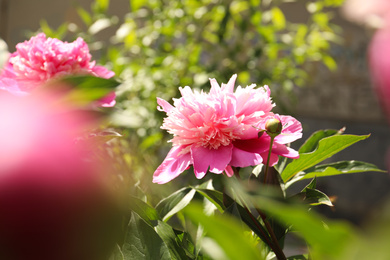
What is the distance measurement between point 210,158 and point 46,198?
0.79ft

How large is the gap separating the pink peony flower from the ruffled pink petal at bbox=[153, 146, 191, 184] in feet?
0.41

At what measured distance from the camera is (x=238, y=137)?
1.25 feet

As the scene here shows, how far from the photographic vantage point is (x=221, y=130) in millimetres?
379

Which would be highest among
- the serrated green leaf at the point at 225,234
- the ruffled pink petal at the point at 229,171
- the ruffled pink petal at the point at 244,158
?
the serrated green leaf at the point at 225,234

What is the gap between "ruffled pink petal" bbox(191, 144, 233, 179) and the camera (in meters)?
0.36

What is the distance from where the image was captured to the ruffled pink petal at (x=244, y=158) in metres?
0.35

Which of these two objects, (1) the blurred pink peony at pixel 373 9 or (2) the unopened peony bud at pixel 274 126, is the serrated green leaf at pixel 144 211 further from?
(1) the blurred pink peony at pixel 373 9

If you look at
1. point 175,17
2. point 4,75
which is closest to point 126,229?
point 4,75

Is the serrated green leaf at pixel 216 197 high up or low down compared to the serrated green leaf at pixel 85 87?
down

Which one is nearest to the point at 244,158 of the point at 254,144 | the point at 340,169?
the point at 254,144

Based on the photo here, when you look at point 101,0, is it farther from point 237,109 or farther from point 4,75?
point 237,109

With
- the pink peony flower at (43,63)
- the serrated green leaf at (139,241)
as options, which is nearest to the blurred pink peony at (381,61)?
the serrated green leaf at (139,241)

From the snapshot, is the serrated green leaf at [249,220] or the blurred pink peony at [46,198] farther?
the serrated green leaf at [249,220]

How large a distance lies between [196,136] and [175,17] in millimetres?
1180
